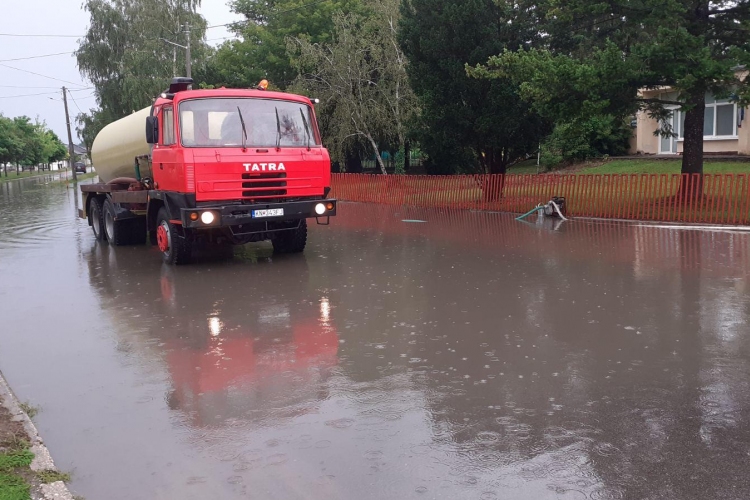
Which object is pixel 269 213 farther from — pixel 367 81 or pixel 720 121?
pixel 720 121

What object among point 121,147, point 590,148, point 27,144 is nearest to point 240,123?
point 121,147

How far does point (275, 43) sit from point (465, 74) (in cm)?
2293

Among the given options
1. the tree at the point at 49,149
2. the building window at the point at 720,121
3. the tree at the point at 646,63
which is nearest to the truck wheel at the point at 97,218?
the tree at the point at 646,63

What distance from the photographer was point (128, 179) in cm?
1421

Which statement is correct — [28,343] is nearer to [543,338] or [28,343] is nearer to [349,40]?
[543,338]

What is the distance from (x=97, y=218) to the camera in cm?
1596

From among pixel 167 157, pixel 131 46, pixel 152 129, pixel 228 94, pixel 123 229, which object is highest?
pixel 131 46

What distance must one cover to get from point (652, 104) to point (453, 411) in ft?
50.6

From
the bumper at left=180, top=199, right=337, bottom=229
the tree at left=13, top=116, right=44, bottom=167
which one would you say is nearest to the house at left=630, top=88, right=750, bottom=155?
the bumper at left=180, top=199, right=337, bottom=229

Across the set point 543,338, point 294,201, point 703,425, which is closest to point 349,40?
point 294,201

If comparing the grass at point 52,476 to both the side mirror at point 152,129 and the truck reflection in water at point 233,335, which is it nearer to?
the truck reflection in water at point 233,335

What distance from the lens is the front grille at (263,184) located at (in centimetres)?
1122

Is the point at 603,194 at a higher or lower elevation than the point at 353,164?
lower

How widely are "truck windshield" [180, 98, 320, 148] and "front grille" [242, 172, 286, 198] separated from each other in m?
0.51
